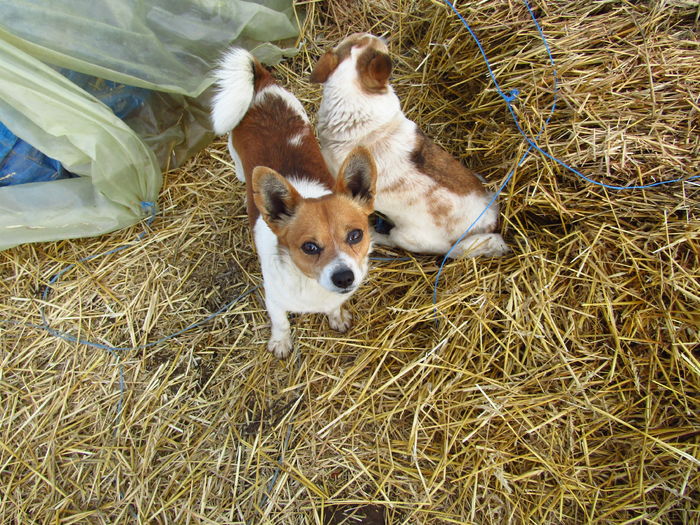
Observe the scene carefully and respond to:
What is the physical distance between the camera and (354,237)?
1.97 meters

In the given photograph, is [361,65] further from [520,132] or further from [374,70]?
[520,132]

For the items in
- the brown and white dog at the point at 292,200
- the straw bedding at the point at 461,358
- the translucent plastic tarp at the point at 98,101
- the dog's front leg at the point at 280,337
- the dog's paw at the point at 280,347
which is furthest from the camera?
the dog's paw at the point at 280,347

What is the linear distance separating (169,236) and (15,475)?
5.96 ft

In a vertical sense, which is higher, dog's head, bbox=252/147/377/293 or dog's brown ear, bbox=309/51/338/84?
dog's brown ear, bbox=309/51/338/84

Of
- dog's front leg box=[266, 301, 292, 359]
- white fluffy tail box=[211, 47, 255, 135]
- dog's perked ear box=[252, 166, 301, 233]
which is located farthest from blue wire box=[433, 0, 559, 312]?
white fluffy tail box=[211, 47, 255, 135]

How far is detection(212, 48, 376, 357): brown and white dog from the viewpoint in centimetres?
187

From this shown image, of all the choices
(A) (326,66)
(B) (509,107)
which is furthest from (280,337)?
(B) (509,107)

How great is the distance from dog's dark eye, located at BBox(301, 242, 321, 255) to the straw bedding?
92 centimetres

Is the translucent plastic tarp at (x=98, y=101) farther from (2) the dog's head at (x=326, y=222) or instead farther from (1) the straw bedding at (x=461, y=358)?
(2) the dog's head at (x=326, y=222)

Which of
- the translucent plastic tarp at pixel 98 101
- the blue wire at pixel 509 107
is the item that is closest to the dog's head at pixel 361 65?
the blue wire at pixel 509 107

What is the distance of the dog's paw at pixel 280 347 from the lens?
2663 millimetres

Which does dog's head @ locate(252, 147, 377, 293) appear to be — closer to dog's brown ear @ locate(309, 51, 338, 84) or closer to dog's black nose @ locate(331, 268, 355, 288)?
dog's black nose @ locate(331, 268, 355, 288)

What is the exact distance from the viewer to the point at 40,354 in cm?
279

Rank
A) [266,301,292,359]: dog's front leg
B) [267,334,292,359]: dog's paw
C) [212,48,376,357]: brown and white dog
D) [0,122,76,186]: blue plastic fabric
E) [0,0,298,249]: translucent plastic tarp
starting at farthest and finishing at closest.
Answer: [0,122,76,186]: blue plastic fabric < [267,334,292,359]: dog's paw < [266,301,292,359]: dog's front leg < [0,0,298,249]: translucent plastic tarp < [212,48,376,357]: brown and white dog
